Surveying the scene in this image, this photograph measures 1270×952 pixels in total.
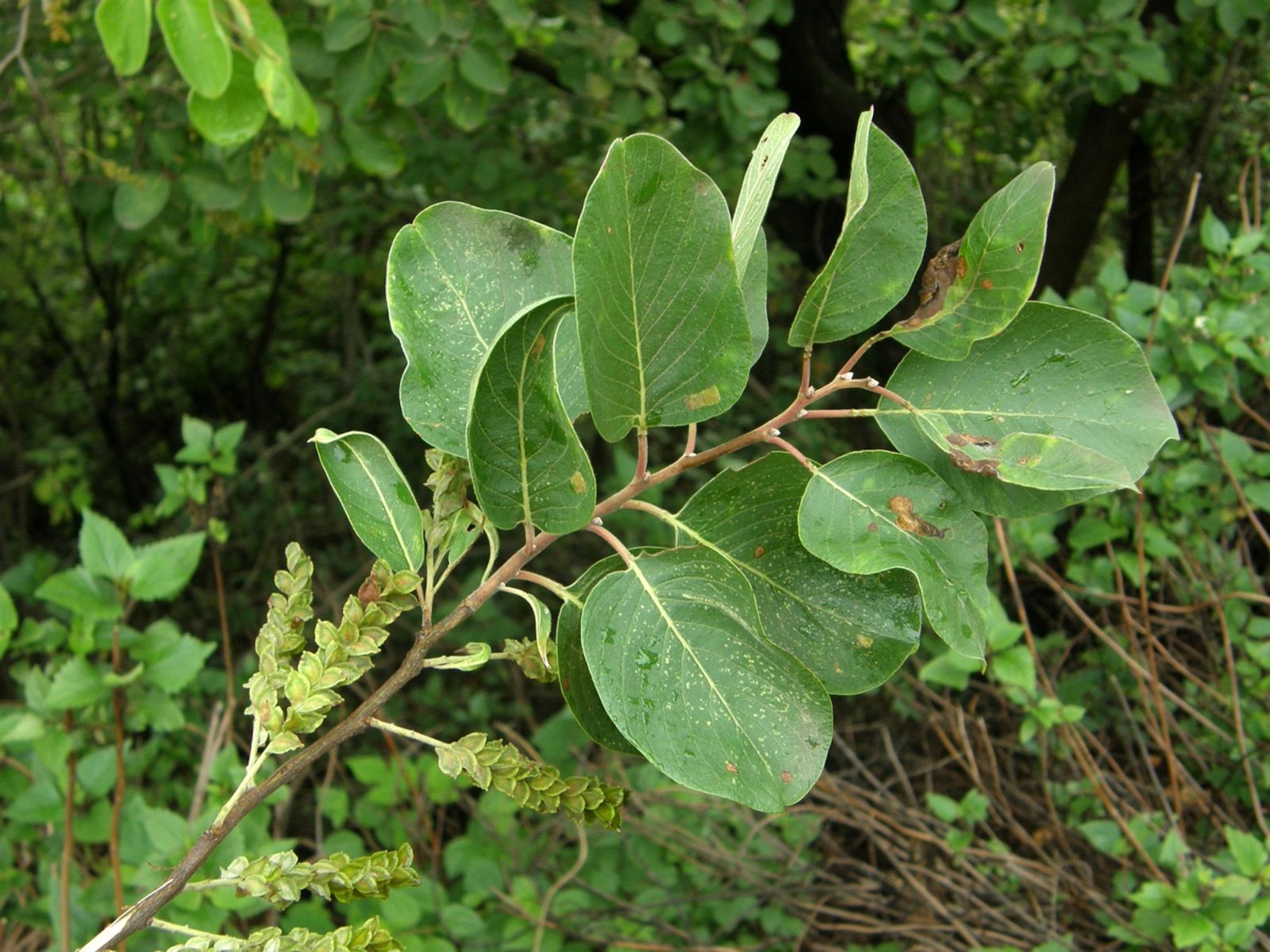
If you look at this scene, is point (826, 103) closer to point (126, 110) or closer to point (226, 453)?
point (126, 110)

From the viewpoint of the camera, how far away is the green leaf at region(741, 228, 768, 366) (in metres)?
0.57

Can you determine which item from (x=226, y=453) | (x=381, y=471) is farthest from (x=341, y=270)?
(x=381, y=471)

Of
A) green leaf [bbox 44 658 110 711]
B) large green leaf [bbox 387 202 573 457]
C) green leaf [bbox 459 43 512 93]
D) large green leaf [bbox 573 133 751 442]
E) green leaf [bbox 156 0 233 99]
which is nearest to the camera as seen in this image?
large green leaf [bbox 573 133 751 442]

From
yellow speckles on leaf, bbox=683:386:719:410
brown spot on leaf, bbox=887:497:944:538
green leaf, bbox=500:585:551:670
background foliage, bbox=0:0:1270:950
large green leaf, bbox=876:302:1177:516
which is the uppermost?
yellow speckles on leaf, bbox=683:386:719:410

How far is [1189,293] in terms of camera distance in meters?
1.75

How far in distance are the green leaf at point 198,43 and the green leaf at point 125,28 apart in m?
0.05

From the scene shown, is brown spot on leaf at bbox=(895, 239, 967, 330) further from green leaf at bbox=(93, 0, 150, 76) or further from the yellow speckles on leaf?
green leaf at bbox=(93, 0, 150, 76)

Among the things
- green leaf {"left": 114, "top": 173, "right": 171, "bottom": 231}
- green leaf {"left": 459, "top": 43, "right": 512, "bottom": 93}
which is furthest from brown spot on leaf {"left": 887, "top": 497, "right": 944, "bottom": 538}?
green leaf {"left": 114, "top": 173, "right": 171, "bottom": 231}

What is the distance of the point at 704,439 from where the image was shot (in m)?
3.69

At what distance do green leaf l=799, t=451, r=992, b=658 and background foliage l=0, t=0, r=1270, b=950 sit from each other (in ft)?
3.30

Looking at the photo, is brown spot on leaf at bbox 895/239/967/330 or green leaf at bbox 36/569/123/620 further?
green leaf at bbox 36/569/123/620

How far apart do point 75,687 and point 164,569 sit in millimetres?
170

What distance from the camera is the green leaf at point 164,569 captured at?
1.34 metres

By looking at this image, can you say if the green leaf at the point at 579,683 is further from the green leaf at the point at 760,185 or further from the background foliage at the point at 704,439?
the background foliage at the point at 704,439
